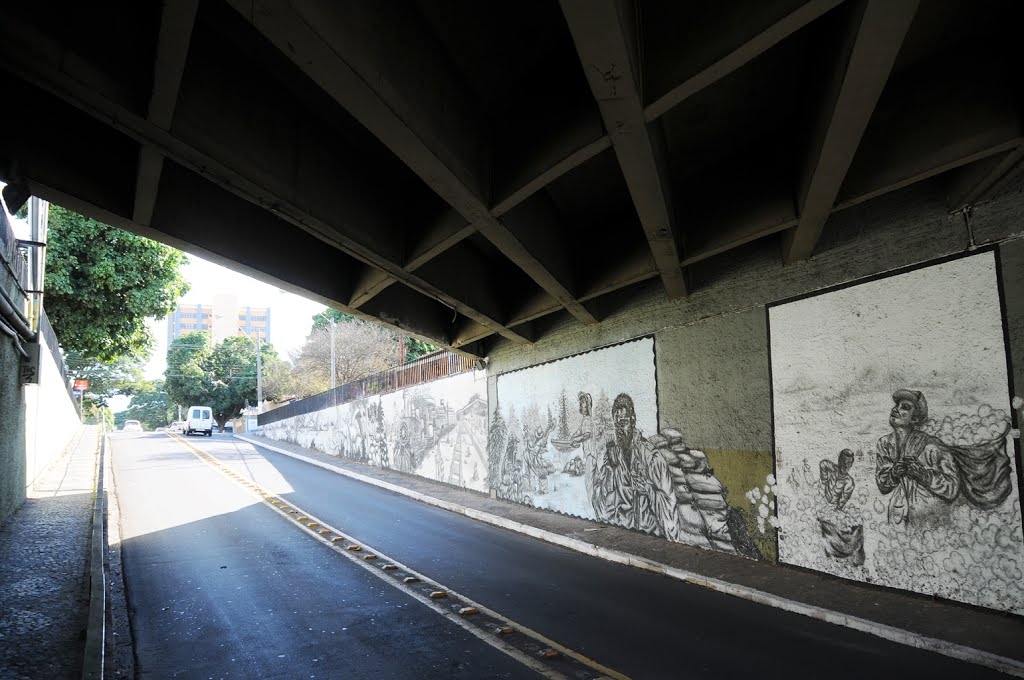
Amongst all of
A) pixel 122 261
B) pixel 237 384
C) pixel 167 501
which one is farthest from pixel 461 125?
pixel 237 384

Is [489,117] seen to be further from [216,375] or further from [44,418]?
[216,375]

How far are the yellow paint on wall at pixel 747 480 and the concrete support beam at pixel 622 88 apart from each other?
383 cm

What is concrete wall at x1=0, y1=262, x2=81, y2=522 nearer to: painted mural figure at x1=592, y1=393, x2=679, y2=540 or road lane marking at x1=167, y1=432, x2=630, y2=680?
road lane marking at x1=167, y1=432, x2=630, y2=680

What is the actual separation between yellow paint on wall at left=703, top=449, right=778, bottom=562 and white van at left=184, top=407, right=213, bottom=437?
124 ft

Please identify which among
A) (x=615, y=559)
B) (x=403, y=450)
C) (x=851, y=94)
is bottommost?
(x=615, y=559)

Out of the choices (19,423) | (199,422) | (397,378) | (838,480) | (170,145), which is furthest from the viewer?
(199,422)

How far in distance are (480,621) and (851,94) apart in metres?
5.80

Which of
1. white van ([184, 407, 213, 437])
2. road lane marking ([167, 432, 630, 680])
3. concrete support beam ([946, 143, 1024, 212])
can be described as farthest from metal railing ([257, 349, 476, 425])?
concrete support beam ([946, 143, 1024, 212])

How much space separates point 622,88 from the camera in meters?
4.03

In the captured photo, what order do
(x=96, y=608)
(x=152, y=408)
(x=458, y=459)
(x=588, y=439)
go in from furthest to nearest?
1. (x=152, y=408)
2. (x=458, y=459)
3. (x=588, y=439)
4. (x=96, y=608)

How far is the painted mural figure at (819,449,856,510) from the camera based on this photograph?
6.98 m

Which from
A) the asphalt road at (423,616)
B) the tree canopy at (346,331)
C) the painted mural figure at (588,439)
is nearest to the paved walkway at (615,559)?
the asphalt road at (423,616)

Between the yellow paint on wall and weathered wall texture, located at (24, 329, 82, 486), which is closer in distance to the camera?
the yellow paint on wall

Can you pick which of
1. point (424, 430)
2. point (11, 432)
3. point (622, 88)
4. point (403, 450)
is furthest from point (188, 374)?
point (622, 88)
